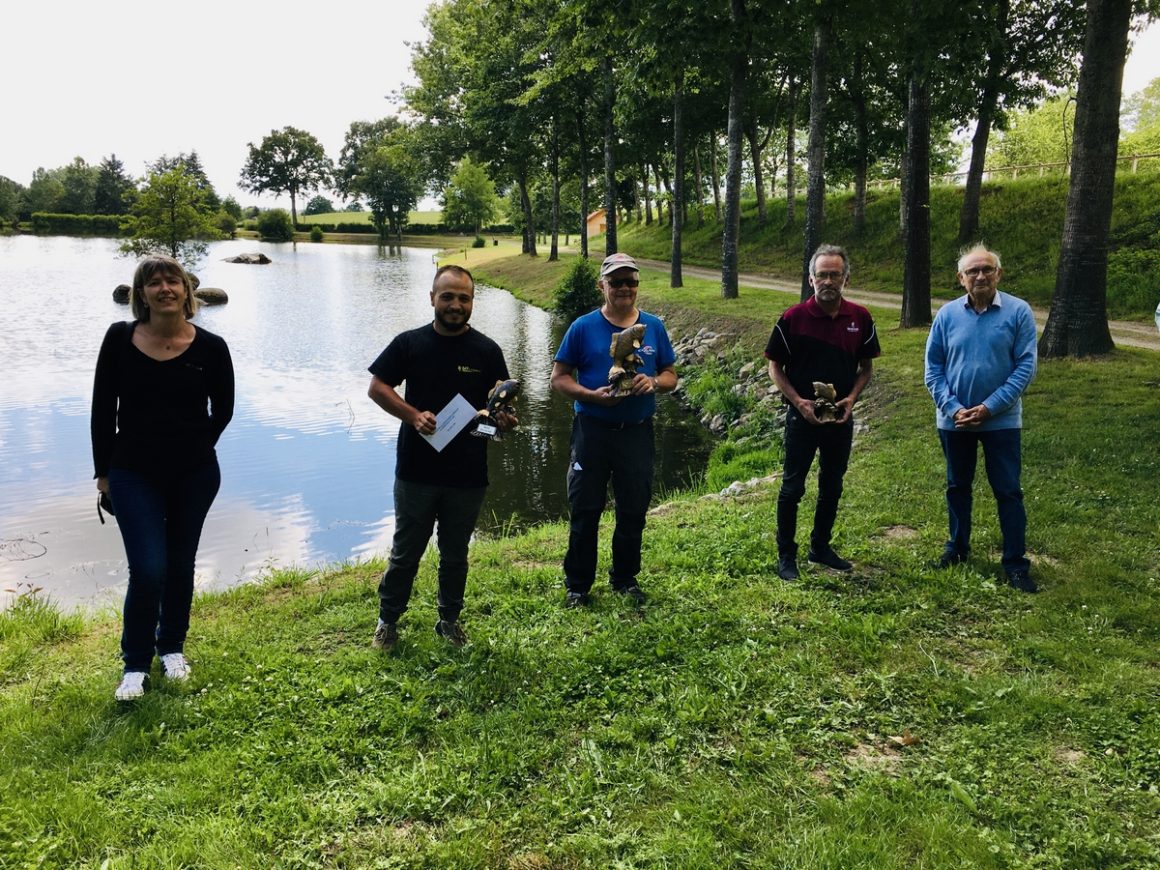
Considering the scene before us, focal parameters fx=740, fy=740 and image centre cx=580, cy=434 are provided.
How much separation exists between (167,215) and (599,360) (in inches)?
1580

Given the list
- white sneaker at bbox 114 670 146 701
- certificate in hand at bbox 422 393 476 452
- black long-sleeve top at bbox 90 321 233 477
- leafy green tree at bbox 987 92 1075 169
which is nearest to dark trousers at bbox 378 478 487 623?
certificate in hand at bbox 422 393 476 452

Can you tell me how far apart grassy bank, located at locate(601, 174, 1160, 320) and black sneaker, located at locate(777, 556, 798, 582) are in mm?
15846

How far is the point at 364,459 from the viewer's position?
10938mm

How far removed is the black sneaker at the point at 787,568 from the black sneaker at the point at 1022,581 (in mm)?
1395

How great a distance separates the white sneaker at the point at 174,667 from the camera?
4062 millimetres

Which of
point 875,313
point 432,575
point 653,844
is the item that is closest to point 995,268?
point 653,844

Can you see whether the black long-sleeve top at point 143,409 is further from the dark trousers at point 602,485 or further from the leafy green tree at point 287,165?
the leafy green tree at point 287,165

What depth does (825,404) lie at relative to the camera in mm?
4957

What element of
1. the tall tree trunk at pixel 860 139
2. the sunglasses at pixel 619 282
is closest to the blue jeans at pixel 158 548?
the sunglasses at pixel 619 282

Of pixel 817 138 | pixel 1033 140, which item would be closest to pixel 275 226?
pixel 1033 140

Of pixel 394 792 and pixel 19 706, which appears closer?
pixel 394 792

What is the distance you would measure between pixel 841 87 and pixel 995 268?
2587cm

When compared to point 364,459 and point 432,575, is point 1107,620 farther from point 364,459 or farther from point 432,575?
point 364,459

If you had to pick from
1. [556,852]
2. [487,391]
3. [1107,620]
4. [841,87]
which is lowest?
[556,852]
